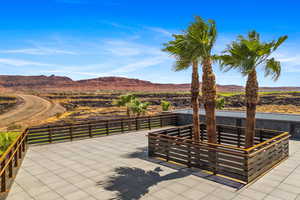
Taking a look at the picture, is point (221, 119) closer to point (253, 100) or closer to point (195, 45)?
point (253, 100)

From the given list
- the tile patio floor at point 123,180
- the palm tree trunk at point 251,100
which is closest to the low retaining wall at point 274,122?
the tile patio floor at point 123,180

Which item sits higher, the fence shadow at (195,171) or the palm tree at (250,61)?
the palm tree at (250,61)

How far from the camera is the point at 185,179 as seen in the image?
27.0ft

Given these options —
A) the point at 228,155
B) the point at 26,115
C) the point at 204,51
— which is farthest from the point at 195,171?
the point at 26,115

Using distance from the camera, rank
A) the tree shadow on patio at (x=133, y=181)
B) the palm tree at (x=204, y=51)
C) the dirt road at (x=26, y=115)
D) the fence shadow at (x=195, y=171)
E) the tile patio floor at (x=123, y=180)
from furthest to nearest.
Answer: the dirt road at (x=26, y=115)
the palm tree at (x=204, y=51)
the fence shadow at (x=195, y=171)
the tree shadow on patio at (x=133, y=181)
the tile patio floor at (x=123, y=180)

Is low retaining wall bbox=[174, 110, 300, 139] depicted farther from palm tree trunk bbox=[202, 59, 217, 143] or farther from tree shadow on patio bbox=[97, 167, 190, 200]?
tree shadow on patio bbox=[97, 167, 190, 200]

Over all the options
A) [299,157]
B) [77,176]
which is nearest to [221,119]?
[299,157]

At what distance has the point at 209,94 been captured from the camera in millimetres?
9680

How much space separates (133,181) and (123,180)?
0.40 metres

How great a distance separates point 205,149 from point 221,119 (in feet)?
34.7

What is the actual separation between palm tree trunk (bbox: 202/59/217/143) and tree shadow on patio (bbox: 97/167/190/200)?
2.33 meters

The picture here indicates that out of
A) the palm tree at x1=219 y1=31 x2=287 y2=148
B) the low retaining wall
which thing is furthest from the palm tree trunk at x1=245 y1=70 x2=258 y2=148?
the low retaining wall

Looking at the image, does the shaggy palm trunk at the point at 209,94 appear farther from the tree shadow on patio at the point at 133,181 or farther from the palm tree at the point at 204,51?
the tree shadow on patio at the point at 133,181

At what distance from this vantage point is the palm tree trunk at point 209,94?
382 inches
